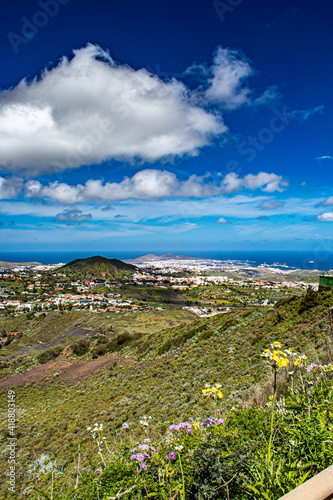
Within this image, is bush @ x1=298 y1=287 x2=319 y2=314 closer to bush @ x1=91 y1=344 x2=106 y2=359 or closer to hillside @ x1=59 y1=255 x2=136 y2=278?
bush @ x1=91 y1=344 x2=106 y2=359

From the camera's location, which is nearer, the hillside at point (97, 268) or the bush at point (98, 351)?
the bush at point (98, 351)

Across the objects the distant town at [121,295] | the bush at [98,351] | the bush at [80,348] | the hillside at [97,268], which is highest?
the hillside at [97,268]

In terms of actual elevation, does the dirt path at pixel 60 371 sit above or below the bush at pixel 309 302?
below

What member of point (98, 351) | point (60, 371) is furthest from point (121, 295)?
point (60, 371)

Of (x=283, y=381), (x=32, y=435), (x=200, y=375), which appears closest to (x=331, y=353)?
(x=283, y=381)

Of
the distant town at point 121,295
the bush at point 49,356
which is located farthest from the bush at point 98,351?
the distant town at point 121,295

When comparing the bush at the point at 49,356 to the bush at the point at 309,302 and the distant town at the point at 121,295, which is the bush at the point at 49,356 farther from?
the distant town at the point at 121,295

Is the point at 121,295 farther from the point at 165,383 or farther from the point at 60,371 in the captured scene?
the point at 165,383
